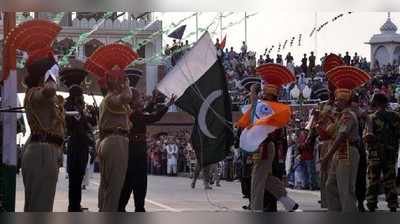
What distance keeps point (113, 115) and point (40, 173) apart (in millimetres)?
1229

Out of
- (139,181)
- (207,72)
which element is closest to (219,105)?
(207,72)

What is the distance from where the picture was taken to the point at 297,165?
18422 mm

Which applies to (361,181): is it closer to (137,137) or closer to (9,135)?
(137,137)

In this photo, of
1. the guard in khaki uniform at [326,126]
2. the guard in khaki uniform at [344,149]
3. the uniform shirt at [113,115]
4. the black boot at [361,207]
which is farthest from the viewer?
the black boot at [361,207]

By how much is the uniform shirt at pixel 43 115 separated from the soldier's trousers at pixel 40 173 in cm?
15

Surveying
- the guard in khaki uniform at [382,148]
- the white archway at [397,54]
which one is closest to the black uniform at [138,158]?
the guard in khaki uniform at [382,148]

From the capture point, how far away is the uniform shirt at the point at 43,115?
30.1ft

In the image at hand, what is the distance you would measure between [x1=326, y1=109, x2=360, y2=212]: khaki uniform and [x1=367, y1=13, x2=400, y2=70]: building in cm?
1594

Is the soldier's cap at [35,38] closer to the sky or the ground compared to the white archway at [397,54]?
closer to the ground

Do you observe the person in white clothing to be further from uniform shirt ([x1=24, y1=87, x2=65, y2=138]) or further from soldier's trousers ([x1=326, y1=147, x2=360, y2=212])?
uniform shirt ([x1=24, y1=87, x2=65, y2=138])

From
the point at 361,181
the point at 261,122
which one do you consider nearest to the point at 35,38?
the point at 261,122

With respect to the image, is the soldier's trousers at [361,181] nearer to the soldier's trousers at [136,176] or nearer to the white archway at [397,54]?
the soldier's trousers at [136,176]

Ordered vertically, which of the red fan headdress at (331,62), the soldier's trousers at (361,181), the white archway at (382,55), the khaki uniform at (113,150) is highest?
the white archway at (382,55)

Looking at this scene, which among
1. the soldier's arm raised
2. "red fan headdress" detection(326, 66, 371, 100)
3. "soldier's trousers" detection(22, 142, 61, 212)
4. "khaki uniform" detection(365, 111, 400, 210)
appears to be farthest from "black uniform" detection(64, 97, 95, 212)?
"khaki uniform" detection(365, 111, 400, 210)
